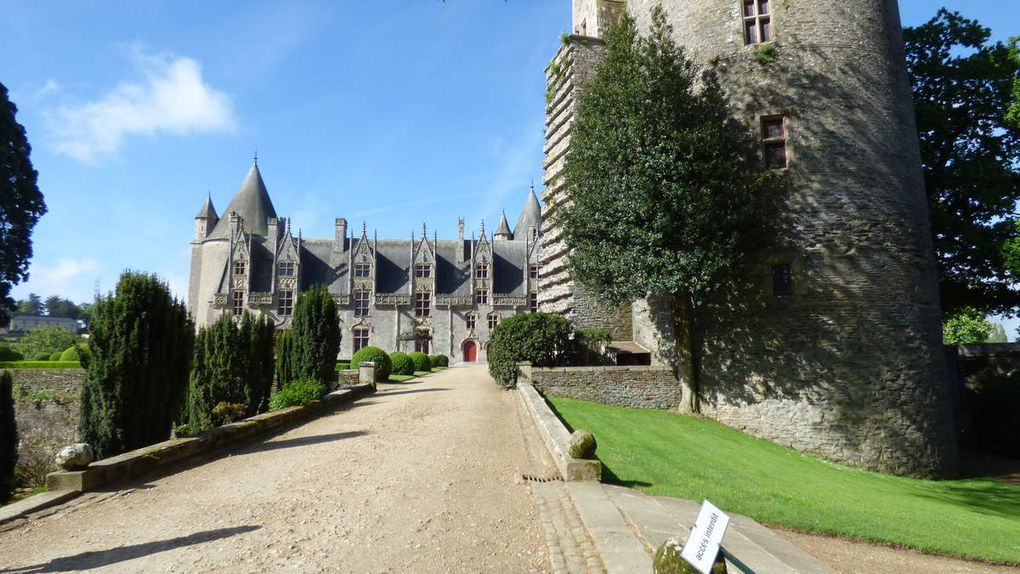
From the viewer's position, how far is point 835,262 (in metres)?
13.5

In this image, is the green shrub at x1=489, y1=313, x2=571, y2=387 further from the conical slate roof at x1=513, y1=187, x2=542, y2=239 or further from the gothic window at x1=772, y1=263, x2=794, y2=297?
the conical slate roof at x1=513, y1=187, x2=542, y2=239

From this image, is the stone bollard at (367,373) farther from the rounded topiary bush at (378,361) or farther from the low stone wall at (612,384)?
the low stone wall at (612,384)

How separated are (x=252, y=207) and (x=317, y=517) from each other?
48499 millimetres

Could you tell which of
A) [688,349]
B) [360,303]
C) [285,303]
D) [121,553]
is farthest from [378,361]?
[285,303]

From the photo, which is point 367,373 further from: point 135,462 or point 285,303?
point 285,303

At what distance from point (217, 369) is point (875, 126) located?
18303 millimetres

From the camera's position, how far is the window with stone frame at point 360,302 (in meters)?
44.8

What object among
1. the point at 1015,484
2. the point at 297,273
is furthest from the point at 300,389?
the point at 297,273

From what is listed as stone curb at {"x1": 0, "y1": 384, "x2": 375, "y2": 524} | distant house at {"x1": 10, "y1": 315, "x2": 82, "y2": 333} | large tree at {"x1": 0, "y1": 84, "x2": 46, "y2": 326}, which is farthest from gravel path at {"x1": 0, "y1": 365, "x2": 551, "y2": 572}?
distant house at {"x1": 10, "y1": 315, "x2": 82, "y2": 333}

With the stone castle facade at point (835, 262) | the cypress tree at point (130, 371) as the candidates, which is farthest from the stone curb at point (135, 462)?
the stone castle facade at point (835, 262)

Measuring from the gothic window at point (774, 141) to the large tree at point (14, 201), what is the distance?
34.4 m

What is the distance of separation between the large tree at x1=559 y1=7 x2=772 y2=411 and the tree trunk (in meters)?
0.03

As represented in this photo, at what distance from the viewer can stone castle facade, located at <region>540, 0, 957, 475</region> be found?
13.1m

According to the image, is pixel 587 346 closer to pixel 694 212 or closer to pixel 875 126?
pixel 694 212
